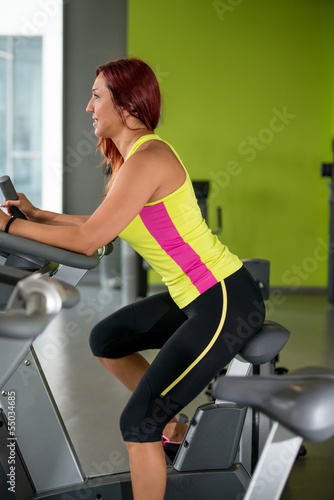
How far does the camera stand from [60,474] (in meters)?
1.75

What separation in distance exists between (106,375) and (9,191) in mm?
2114

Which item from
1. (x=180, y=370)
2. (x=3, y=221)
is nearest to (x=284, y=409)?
(x=180, y=370)

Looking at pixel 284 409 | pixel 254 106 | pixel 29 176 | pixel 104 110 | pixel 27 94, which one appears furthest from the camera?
pixel 29 176

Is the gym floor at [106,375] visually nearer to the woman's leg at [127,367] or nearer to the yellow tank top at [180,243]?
the woman's leg at [127,367]

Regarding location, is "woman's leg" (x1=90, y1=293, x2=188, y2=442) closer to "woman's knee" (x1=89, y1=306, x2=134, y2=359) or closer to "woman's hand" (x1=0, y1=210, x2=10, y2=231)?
"woman's knee" (x1=89, y1=306, x2=134, y2=359)

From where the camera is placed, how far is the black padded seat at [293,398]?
907 mm

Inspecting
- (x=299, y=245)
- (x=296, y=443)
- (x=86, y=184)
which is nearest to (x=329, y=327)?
(x=299, y=245)

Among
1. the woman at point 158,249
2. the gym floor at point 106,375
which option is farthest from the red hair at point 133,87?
the gym floor at point 106,375

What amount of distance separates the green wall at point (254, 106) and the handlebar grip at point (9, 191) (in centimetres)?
466

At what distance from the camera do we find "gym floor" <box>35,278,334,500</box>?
2344mm

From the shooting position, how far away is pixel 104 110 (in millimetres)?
1638

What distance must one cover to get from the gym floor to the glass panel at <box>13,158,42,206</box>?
4.09 ft

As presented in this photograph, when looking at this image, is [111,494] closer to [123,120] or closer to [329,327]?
[123,120]

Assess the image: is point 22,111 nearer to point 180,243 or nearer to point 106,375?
point 106,375
